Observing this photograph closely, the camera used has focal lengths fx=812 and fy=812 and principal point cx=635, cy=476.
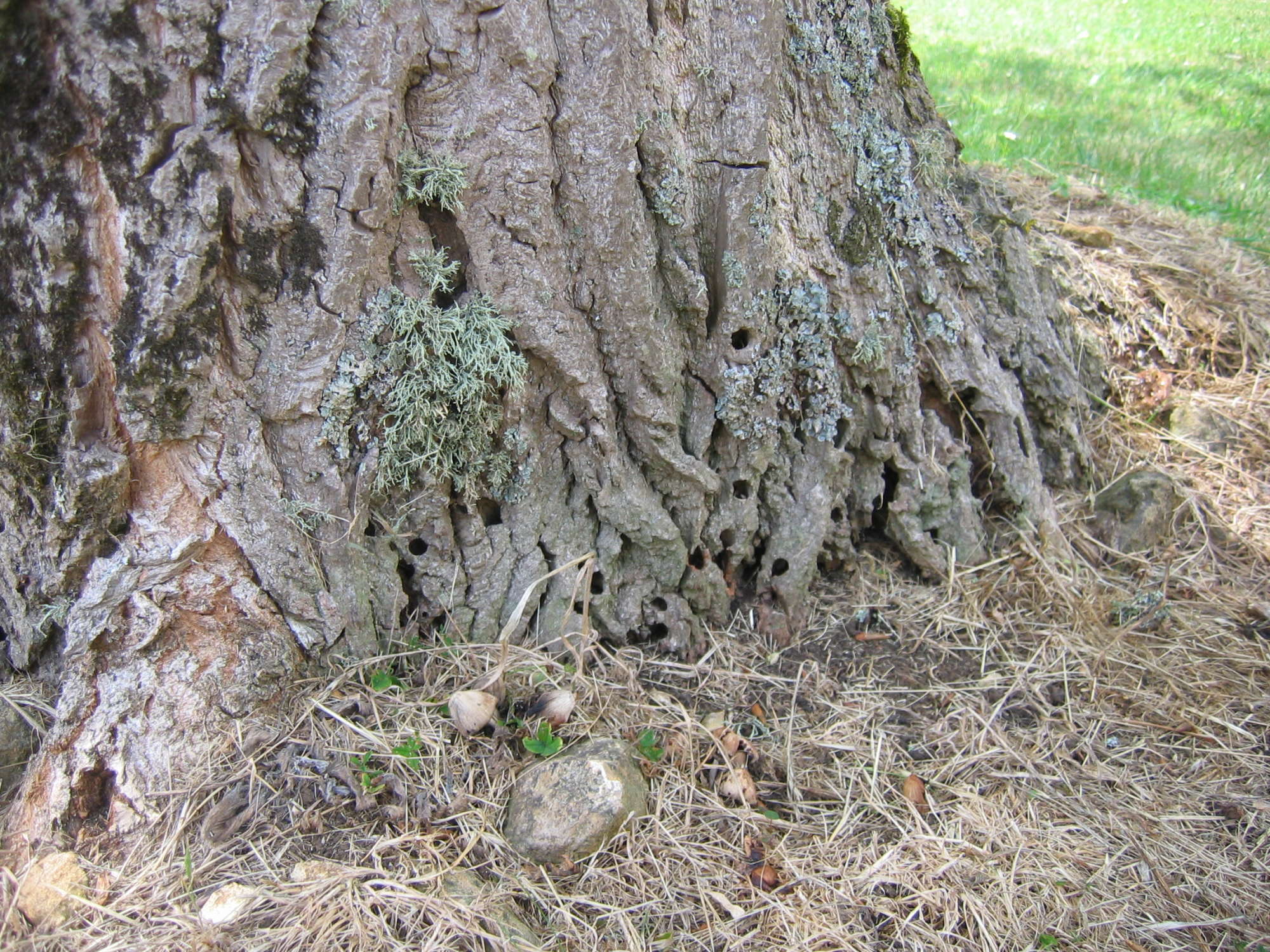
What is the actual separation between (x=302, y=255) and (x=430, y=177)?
307 mm

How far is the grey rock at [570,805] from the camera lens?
169 centimetres

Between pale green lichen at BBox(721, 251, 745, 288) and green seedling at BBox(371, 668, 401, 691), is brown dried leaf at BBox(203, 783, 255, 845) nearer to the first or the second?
green seedling at BBox(371, 668, 401, 691)

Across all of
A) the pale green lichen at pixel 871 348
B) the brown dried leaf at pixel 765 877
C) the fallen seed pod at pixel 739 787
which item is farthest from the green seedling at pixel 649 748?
the pale green lichen at pixel 871 348

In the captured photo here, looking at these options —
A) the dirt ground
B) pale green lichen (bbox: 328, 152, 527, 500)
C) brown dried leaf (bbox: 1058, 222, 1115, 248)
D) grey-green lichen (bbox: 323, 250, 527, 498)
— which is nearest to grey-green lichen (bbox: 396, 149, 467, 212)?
pale green lichen (bbox: 328, 152, 527, 500)

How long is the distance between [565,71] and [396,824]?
1.63 m

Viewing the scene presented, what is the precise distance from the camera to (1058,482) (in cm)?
284

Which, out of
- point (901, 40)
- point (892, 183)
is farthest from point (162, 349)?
point (901, 40)

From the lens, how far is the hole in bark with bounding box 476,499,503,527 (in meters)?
2.06

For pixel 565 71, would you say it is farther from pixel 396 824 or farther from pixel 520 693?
pixel 396 824

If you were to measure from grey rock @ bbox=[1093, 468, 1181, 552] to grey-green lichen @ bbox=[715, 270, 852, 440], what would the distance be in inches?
44.6

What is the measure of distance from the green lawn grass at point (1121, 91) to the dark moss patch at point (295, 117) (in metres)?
3.75

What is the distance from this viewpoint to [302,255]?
1661 millimetres

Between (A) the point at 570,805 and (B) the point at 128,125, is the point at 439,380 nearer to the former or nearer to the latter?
(B) the point at 128,125

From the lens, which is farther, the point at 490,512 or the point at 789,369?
the point at 789,369
